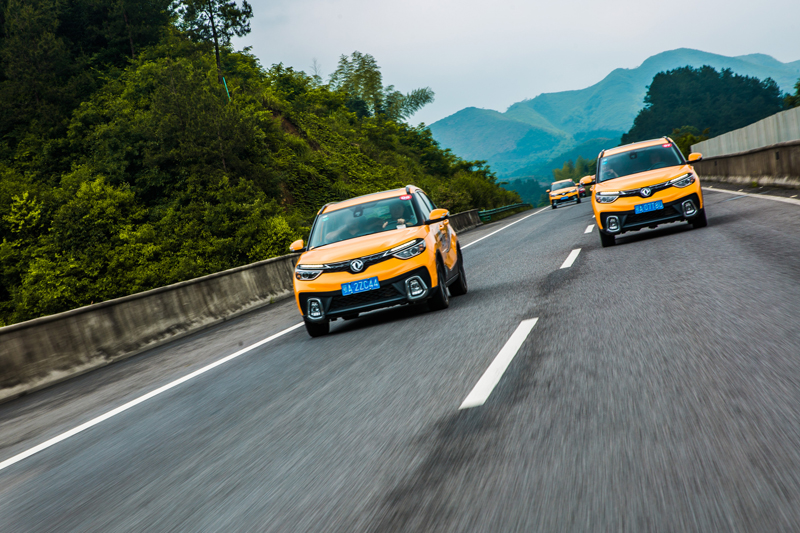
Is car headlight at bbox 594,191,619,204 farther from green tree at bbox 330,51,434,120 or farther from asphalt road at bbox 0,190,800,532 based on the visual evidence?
green tree at bbox 330,51,434,120

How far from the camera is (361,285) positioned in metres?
8.09

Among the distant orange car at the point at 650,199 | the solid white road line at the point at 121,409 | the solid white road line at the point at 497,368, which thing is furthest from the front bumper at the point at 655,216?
the solid white road line at the point at 121,409

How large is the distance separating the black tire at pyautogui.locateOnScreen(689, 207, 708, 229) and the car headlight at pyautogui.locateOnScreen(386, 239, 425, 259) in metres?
6.20

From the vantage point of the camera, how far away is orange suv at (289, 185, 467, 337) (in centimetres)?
813

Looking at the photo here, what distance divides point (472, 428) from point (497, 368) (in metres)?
1.32

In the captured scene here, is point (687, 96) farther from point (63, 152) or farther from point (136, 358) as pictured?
point (136, 358)

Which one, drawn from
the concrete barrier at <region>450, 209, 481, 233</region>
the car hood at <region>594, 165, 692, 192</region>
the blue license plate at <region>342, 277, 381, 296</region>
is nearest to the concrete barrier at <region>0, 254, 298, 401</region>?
the blue license plate at <region>342, 277, 381, 296</region>

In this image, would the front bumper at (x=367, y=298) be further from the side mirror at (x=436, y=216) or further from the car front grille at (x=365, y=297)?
the side mirror at (x=436, y=216)

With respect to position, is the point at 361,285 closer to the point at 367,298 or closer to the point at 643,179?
the point at 367,298

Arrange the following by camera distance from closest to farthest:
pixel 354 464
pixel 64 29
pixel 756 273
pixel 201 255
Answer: pixel 354 464 < pixel 756 273 < pixel 201 255 < pixel 64 29

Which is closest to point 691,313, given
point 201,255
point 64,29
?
point 201,255

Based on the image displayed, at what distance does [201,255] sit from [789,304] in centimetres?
2917

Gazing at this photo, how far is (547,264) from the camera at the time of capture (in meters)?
11.6

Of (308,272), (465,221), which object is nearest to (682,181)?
(308,272)
